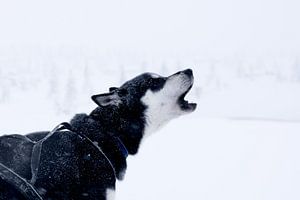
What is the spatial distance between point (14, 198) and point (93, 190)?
0.47 meters

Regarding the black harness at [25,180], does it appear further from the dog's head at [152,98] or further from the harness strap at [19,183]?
the dog's head at [152,98]

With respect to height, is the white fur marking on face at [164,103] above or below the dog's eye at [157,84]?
below

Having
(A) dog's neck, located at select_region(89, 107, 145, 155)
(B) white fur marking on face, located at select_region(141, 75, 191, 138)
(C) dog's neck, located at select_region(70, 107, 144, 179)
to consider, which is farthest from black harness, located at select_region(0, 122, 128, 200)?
(B) white fur marking on face, located at select_region(141, 75, 191, 138)

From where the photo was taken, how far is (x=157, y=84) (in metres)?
3.17

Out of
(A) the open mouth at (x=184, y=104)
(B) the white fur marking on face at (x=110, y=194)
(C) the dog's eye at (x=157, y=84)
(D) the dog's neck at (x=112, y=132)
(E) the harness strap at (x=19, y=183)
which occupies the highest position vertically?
(C) the dog's eye at (x=157, y=84)

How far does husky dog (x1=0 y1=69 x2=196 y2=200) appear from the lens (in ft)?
7.04

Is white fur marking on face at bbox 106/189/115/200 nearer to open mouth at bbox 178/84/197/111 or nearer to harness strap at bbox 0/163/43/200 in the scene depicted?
harness strap at bbox 0/163/43/200

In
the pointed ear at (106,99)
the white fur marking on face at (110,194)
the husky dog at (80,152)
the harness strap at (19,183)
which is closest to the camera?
the harness strap at (19,183)

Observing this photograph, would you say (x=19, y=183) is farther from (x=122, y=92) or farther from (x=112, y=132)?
(x=122, y=92)

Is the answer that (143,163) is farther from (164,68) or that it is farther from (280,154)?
(164,68)

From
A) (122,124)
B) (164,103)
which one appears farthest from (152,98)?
(122,124)

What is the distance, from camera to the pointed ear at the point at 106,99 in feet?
8.49

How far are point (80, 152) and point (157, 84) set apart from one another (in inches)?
42.4

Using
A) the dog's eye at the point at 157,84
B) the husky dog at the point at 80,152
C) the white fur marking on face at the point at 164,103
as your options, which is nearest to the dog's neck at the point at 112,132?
the husky dog at the point at 80,152
